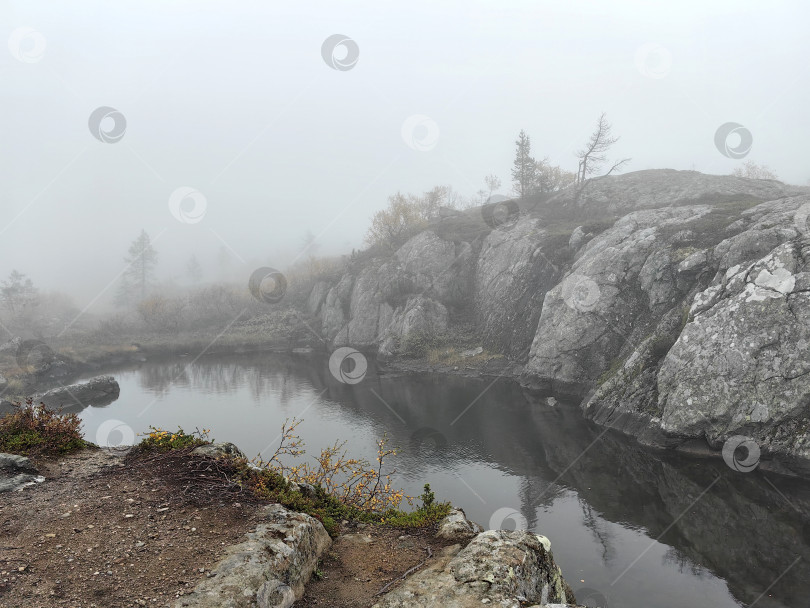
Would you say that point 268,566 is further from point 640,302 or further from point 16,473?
point 640,302

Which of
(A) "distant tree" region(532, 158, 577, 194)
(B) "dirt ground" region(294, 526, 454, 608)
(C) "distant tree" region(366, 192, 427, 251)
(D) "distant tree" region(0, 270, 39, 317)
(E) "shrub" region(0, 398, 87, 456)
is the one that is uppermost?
(A) "distant tree" region(532, 158, 577, 194)

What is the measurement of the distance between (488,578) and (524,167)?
282 feet

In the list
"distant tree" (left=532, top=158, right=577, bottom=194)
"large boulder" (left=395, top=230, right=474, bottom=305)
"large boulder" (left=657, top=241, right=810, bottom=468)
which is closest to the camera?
"large boulder" (left=657, top=241, right=810, bottom=468)

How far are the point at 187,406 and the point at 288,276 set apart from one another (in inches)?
2449

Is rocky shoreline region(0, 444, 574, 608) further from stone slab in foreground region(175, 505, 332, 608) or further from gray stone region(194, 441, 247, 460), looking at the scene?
gray stone region(194, 441, 247, 460)

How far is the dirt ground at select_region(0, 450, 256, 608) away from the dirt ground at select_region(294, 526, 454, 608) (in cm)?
216

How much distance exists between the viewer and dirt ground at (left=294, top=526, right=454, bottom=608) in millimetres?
9273

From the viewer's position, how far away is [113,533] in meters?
9.45

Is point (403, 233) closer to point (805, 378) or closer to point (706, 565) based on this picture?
point (805, 378)

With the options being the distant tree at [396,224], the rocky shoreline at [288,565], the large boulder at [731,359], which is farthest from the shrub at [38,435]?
the distant tree at [396,224]

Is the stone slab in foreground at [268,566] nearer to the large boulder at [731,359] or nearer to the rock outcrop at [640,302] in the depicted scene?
the large boulder at [731,359]

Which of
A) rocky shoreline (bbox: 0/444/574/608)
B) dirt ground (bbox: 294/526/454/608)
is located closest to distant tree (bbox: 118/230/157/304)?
rocky shoreline (bbox: 0/444/574/608)

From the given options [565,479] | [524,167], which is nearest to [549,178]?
[524,167]

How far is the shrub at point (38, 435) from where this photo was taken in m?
13.4
